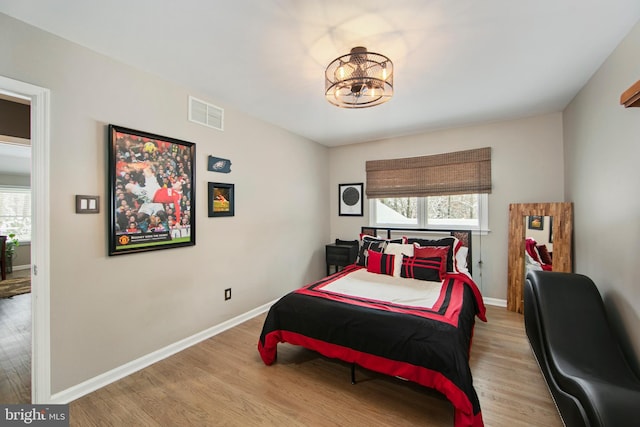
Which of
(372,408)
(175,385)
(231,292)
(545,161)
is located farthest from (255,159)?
(545,161)

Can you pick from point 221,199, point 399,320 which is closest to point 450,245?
point 399,320

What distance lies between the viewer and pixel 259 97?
9.34 feet

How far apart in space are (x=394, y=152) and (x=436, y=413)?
11.4 ft

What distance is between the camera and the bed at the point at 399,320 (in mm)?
1681

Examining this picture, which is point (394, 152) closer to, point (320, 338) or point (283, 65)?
point (283, 65)

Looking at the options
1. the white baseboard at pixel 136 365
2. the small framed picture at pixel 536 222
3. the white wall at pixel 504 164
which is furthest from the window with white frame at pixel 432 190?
the white baseboard at pixel 136 365

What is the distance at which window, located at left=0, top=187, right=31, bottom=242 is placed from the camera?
605 cm

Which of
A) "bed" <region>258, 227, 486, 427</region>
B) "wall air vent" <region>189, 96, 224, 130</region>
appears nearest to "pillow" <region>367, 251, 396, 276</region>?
"bed" <region>258, 227, 486, 427</region>

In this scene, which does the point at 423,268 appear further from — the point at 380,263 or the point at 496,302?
the point at 496,302

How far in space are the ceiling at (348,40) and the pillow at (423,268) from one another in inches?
70.0

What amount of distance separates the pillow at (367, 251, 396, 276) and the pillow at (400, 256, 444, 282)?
0.14m

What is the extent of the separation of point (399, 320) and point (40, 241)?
2501 mm

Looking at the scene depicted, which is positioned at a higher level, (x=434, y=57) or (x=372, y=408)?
(x=434, y=57)

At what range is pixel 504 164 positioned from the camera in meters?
3.61
